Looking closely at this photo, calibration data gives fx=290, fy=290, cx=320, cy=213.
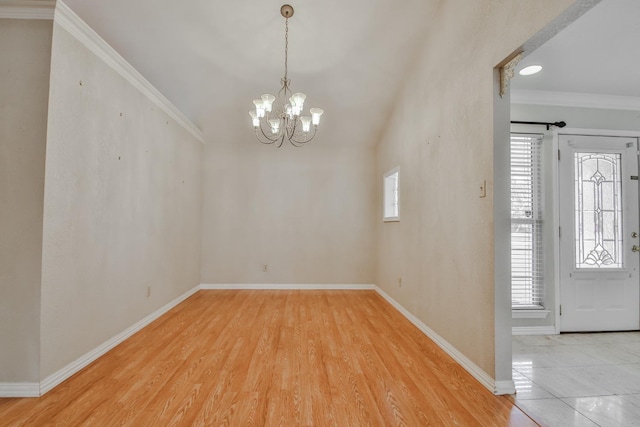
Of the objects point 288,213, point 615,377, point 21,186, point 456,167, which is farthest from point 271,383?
point 288,213

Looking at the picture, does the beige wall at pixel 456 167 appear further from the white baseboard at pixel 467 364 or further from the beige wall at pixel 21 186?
the beige wall at pixel 21 186

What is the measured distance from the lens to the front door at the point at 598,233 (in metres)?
3.13

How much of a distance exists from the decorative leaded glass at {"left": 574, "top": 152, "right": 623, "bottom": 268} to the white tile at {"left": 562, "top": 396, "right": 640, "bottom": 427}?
1662 millimetres

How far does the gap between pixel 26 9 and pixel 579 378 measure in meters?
4.71

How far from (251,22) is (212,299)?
3644 millimetres

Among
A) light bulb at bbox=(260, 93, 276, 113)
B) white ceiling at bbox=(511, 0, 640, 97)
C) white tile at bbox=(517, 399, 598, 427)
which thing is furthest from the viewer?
light bulb at bbox=(260, 93, 276, 113)

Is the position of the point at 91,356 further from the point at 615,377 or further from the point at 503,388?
the point at 615,377

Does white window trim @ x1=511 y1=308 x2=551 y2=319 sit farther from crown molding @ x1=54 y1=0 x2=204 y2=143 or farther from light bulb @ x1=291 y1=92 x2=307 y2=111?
crown molding @ x1=54 y1=0 x2=204 y2=143

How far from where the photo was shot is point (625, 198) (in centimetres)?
320

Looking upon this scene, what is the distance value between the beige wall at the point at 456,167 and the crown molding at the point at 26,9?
2983 millimetres

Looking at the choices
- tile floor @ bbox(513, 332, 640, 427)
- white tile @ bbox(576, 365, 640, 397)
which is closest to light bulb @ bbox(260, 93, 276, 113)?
tile floor @ bbox(513, 332, 640, 427)

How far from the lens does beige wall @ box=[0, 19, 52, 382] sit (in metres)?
1.89

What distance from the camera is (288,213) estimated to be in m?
5.12

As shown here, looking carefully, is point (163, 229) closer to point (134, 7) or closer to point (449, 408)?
point (134, 7)
